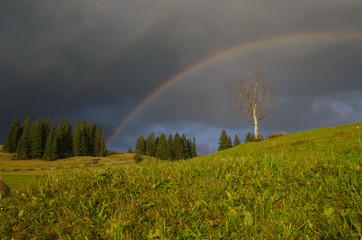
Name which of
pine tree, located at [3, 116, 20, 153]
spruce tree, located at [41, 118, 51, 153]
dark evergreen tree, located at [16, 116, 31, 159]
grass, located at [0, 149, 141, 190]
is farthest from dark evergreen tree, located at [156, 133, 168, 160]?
pine tree, located at [3, 116, 20, 153]

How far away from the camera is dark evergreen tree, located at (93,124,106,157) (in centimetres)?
9975

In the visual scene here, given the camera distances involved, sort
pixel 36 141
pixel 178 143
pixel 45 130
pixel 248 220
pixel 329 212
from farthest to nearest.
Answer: pixel 178 143 < pixel 45 130 < pixel 36 141 < pixel 248 220 < pixel 329 212

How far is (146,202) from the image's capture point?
350 centimetres

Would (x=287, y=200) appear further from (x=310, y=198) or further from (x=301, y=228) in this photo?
(x=301, y=228)

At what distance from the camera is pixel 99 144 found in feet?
333

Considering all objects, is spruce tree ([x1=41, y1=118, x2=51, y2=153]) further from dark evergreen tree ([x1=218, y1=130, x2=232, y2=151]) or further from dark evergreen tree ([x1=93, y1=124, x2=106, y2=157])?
dark evergreen tree ([x1=218, y1=130, x2=232, y2=151])

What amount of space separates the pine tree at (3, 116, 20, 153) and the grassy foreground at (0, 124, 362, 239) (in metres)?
109

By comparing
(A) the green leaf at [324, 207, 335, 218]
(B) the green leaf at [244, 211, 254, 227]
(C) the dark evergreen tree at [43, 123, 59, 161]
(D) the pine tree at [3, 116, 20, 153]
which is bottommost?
A: (B) the green leaf at [244, 211, 254, 227]

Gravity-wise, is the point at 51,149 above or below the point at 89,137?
below

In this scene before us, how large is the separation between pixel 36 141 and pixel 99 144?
2775 centimetres

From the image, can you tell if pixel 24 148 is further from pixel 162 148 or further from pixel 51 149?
pixel 162 148

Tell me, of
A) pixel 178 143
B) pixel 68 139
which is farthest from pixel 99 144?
pixel 178 143

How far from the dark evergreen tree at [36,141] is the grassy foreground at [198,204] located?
3689 inches

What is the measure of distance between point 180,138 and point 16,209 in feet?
321
